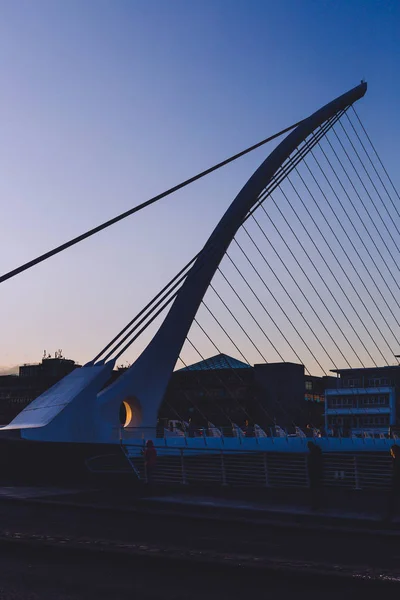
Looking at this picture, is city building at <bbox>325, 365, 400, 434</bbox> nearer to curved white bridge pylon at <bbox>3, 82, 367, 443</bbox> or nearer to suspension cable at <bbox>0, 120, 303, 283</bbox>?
curved white bridge pylon at <bbox>3, 82, 367, 443</bbox>

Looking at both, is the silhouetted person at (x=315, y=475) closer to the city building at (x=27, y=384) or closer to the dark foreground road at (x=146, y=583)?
the dark foreground road at (x=146, y=583)

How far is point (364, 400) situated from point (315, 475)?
109m

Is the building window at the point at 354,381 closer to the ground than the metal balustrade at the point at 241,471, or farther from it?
farther from it

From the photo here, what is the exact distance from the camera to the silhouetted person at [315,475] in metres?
18.7

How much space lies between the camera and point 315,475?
1981 cm

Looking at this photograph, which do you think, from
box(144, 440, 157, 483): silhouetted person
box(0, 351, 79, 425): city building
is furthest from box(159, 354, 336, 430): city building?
box(144, 440, 157, 483): silhouetted person

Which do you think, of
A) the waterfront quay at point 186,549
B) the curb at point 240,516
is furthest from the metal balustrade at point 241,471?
the curb at point 240,516

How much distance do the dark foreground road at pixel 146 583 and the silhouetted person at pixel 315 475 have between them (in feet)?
30.3

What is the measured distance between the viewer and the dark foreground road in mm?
8305

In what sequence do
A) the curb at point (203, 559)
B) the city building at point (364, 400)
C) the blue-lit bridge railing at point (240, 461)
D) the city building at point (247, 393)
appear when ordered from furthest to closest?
1. the city building at point (247, 393)
2. the city building at point (364, 400)
3. the blue-lit bridge railing at point (240, 461)
4. the curb at point (203, 559)

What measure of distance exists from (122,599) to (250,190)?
3819 centimetres

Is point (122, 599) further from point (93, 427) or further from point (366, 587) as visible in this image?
point (93, 427)

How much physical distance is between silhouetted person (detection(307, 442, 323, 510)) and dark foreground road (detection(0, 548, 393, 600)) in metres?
9.24

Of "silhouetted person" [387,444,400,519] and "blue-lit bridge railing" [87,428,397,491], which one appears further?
"blue-lit bridge railing" [87,428,397,491]
